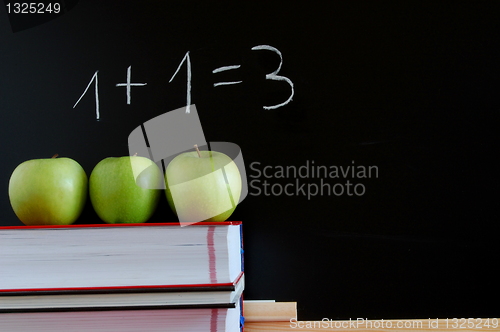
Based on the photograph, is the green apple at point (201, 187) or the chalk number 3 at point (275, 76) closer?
the green apple at point (201, 187)

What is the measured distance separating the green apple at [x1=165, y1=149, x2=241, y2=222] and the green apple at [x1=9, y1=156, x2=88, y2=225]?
7.0 inches

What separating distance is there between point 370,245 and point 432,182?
0.20 metres

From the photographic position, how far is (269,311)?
3.01 feet

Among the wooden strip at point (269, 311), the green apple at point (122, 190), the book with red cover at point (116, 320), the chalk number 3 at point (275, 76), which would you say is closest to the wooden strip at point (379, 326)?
the wooden strip at point (269, 311)

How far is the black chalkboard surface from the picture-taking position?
3.05ft

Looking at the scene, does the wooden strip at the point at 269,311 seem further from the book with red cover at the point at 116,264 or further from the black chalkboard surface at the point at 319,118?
the book with red cover at the point at 116,264

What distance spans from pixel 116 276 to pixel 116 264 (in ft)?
0.06

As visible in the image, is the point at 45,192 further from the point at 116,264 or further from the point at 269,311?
the point at 269,311

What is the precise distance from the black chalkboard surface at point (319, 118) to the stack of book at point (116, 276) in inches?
10.2

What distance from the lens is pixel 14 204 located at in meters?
0.76

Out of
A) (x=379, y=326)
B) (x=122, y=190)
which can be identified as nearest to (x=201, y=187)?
(x=122, y=190)

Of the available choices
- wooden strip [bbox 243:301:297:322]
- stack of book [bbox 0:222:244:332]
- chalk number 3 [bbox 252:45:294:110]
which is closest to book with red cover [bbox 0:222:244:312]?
stack of book [bbox 0:222:244:332]

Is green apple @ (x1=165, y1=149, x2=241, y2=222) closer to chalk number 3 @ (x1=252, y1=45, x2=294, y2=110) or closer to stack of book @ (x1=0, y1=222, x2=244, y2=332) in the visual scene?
stack of book @ (x1=0, y1=222, x2=244, y2=332)

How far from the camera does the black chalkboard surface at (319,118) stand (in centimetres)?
93
